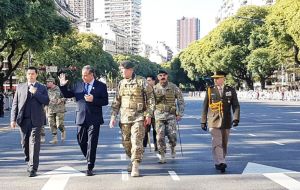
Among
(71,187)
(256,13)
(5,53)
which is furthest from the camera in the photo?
(256,13)

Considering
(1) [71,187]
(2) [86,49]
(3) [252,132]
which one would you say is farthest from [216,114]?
(2) [86,49]

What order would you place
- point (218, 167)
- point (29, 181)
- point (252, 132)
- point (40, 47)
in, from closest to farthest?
point (29, 181) → point (218, 167) → point (252, 132) → point (40, 47)

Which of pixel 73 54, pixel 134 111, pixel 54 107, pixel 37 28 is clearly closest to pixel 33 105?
pixel 134 111

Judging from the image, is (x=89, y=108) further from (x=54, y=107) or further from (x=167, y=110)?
(x=54, y=107)

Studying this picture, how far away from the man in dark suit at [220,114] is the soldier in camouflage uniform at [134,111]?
1245 millimetres

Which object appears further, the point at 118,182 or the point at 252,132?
the point at 252,132

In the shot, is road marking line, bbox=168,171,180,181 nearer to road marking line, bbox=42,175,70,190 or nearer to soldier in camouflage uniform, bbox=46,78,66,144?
road marking line, bbox=42,175,70,190

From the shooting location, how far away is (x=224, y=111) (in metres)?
10.4

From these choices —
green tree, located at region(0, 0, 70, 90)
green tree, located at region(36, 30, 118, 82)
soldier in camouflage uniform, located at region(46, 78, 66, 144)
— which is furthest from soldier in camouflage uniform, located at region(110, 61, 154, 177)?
green tree, located at region(36, 30, 118, 82)

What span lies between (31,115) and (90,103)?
1.04 metres

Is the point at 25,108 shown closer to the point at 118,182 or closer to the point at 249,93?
the point at 118,182

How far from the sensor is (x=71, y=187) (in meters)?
8.74

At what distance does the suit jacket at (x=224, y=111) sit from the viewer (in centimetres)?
1030

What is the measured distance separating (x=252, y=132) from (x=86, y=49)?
2584 inches
